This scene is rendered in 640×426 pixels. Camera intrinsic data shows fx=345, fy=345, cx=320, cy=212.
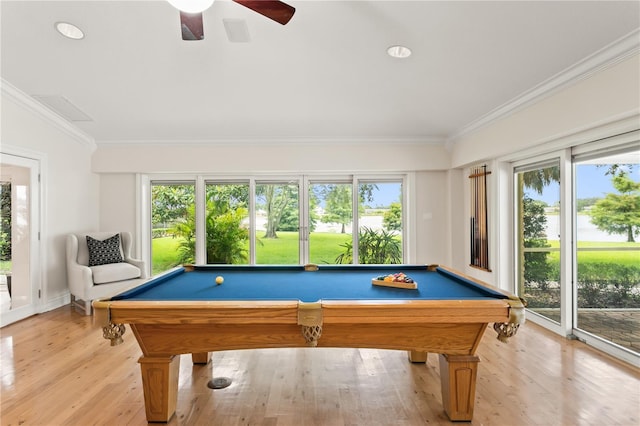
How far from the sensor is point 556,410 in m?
2.12

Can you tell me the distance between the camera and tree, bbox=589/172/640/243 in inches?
112

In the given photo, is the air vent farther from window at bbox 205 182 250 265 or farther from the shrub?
the shrub

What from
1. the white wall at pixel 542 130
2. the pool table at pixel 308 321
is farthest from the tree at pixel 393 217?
the pool table at pixel 308 321

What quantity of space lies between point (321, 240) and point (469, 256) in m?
2.24

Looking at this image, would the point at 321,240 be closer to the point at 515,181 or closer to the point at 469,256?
the point at 469,256

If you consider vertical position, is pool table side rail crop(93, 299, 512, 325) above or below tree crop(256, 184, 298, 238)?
below

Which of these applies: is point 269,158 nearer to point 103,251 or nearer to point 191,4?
point 103,251

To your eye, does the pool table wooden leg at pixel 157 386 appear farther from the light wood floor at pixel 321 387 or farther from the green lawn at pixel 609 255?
the green lawn at pixel 609 255

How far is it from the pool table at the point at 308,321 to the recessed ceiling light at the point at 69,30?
2369mm

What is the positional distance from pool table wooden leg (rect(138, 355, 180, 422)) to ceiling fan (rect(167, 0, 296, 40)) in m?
1.91

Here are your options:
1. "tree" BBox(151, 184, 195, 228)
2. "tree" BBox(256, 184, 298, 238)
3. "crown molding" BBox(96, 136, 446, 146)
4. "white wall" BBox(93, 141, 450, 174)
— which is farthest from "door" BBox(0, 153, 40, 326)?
"tree" BBox(256, 184, 298, 238)

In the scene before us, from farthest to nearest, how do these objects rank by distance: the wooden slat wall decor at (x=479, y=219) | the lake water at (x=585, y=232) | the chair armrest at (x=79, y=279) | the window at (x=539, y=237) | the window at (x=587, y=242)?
the wooden slat wall decor at (x=479, y=219), the chair armrest at (x=79, y=279), the window at (x=539, y=237), the lake water at (x=585, y=232), the window at (x=587, y=242)

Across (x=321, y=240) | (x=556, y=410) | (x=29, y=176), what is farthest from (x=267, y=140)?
(x=556, y=410)

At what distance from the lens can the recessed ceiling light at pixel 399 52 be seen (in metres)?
3.08
